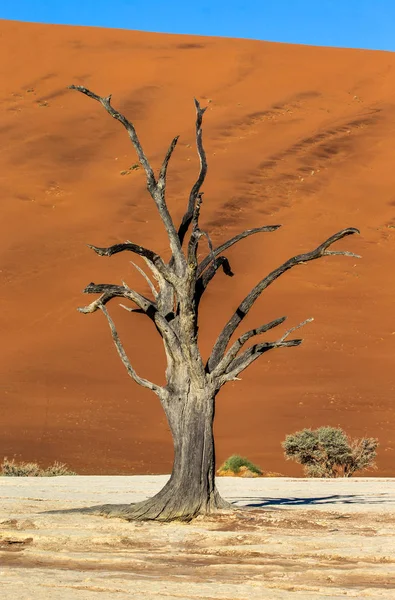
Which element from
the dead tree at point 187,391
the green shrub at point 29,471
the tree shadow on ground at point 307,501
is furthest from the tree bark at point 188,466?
the green shrub at point 29,471

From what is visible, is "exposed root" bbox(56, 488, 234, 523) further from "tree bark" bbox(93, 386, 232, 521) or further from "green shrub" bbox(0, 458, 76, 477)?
"green shrub" bbox(0, 458, 76, 477)

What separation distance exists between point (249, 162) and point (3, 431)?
74.8 ft

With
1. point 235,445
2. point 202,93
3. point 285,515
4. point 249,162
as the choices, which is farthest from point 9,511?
point 202,93

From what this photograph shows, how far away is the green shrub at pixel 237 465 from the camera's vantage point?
22.7 metres

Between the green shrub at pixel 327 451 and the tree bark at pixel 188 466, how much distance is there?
35.8ft

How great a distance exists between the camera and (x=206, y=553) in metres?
9.82

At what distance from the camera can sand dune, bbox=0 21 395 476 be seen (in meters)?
27.1

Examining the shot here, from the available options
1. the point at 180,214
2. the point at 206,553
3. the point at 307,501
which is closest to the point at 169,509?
the point at 206,553

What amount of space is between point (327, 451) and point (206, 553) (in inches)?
532

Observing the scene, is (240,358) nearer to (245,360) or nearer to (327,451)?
(245,360)

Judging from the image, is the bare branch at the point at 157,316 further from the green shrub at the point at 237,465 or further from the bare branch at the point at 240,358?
the green shrub at the point at 237,465

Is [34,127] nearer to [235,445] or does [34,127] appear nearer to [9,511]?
[235,445]

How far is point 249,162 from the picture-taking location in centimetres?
4534

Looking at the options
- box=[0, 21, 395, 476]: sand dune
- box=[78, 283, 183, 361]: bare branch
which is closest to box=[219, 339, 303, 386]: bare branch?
box=[78, 283, 183, 361]: bare branch
